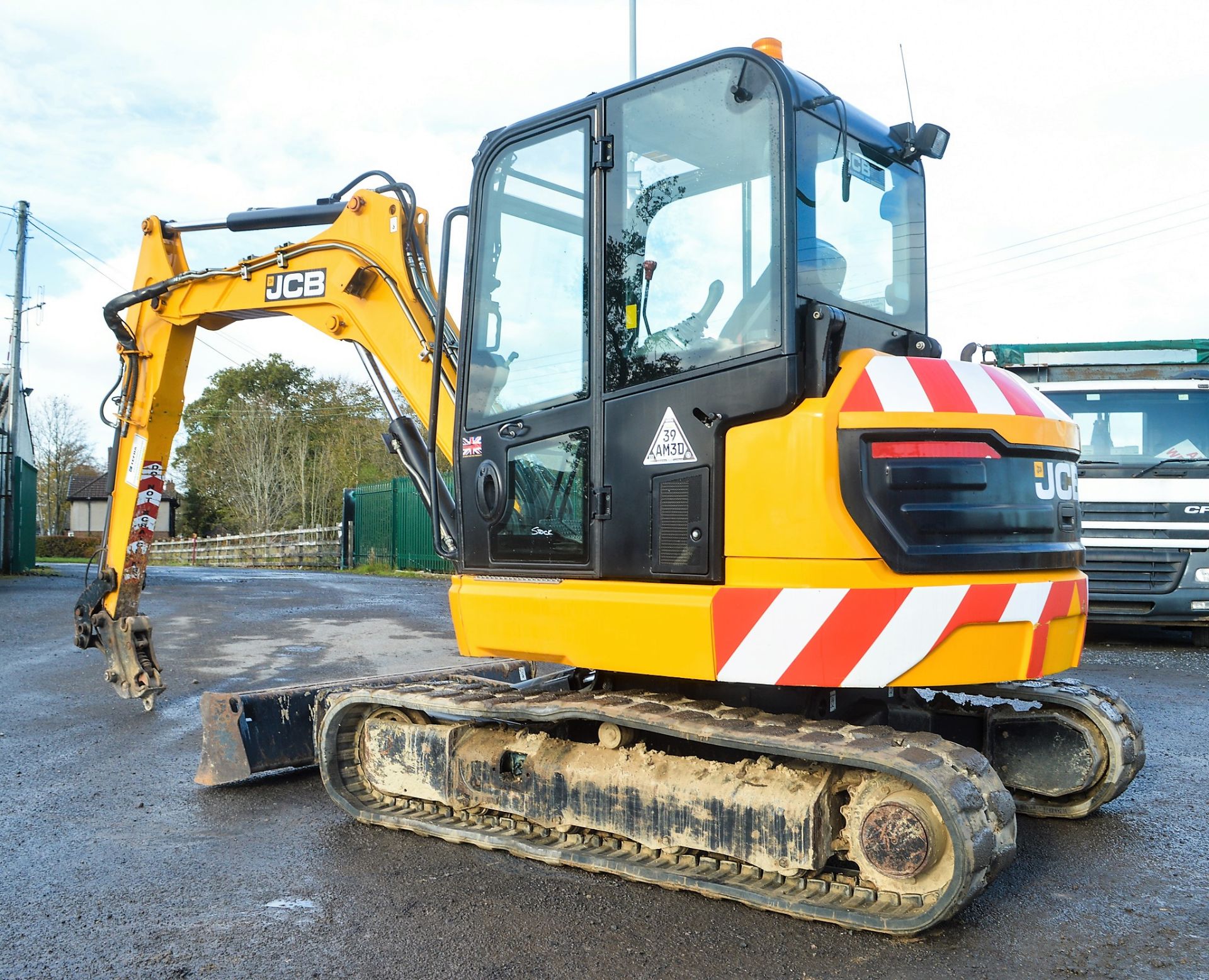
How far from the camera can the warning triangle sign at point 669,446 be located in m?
3.84

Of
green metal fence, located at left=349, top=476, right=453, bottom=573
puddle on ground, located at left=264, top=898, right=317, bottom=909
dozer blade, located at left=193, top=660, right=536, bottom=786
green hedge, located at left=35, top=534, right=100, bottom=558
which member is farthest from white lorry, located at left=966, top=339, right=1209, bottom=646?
green hedge, located at left=35, top=534, right=100, bottom=558

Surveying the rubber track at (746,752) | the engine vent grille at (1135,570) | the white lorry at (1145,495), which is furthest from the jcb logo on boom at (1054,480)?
the engine vent grille at (1135,570)

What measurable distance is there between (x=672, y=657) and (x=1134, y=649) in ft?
27.2

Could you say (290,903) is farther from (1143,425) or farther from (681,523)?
(1143,425)

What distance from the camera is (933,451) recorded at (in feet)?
11.9

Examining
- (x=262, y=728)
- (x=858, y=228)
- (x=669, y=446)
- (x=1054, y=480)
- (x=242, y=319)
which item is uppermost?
(x=242, y=319)

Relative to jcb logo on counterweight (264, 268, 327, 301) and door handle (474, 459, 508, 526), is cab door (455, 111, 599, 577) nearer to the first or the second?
door handle (474, 459, 508, 526)

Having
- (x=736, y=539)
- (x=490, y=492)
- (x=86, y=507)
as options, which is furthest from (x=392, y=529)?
(x=86, y=507)

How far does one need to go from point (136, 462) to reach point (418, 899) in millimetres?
4326

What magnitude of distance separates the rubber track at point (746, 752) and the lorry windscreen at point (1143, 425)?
7.59m

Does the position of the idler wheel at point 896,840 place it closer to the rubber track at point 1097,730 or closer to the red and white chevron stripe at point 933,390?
the red and white chevron stripe at point 933,390

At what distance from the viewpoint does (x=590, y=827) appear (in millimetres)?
4066

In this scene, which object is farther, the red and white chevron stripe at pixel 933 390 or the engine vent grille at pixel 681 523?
the engine vent grille at pixel 681 523

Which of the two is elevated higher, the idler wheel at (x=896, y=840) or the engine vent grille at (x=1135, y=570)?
the engine vent grille at (x=1135, y=570)
